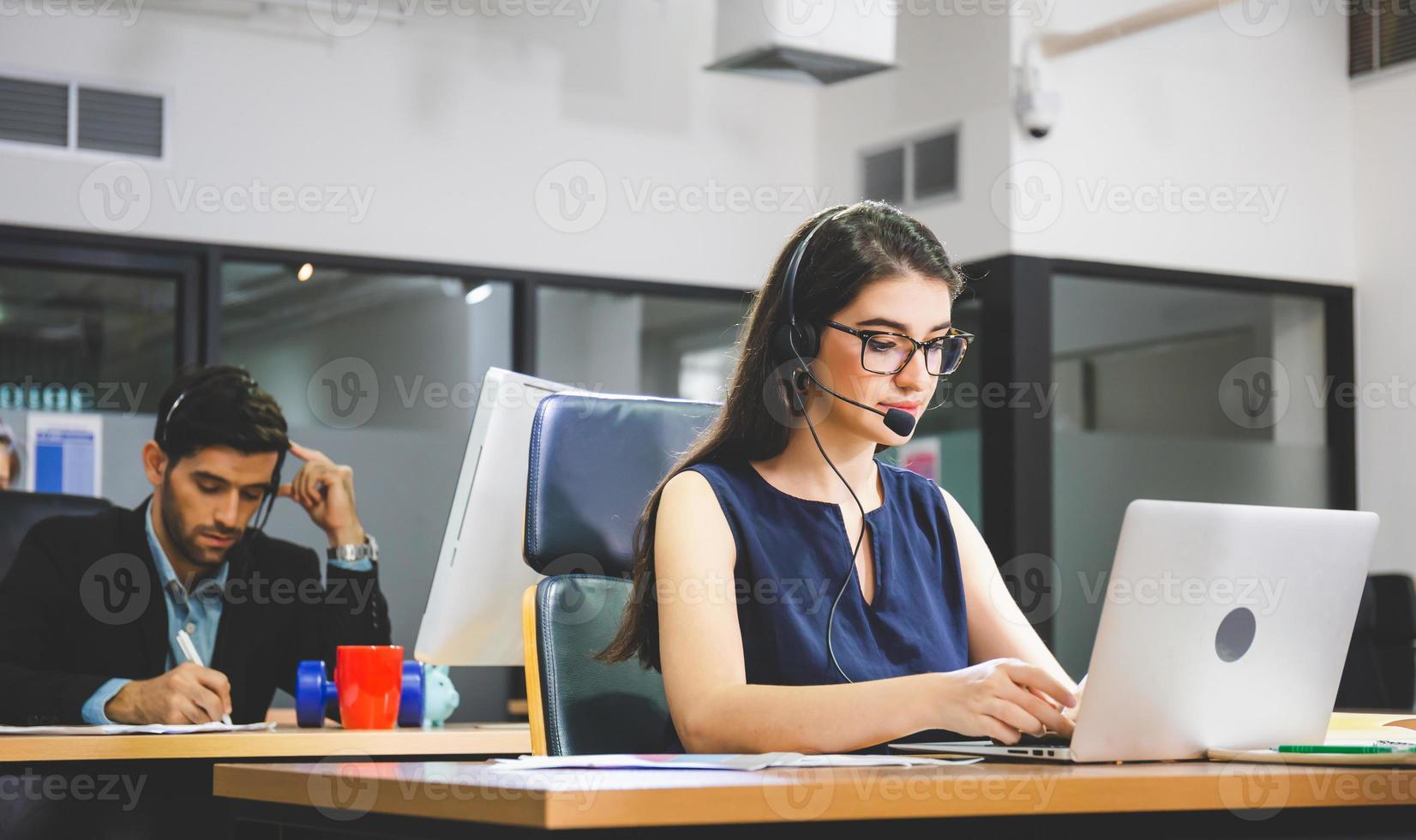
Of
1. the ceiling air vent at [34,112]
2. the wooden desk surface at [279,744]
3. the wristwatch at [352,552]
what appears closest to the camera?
the wooden desk surface at [279,744]

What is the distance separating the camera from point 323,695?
90.0 inches

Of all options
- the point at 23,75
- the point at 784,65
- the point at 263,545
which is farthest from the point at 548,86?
the point at 263,545

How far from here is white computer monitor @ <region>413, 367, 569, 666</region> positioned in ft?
6.63

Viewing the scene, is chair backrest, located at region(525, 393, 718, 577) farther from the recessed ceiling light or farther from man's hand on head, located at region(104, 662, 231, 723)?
the recessed ceiling light

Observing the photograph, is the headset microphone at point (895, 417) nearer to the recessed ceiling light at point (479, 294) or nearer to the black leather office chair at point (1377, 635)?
the black leather office chair at point (1377, 635)

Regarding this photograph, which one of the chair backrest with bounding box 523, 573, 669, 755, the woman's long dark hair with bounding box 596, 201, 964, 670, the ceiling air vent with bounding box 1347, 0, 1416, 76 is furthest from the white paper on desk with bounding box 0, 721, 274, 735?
the ceiling air vent with bounding box 1347, 0, 1416, 76

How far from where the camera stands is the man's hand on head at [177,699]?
7.03 feet

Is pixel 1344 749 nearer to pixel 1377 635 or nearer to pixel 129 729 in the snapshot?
pixel 129 729

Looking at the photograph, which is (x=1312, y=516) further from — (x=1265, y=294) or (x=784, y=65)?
(x=1265, y=294)

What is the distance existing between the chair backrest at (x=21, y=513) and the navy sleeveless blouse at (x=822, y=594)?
148 centimetres

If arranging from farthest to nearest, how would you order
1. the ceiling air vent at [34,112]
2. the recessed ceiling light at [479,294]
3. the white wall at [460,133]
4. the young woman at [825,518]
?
the recessed ceiling light at [479,294]
the white wall at [460,133]
the ceiling air vent at [34,112]
the young woman at [825,518]

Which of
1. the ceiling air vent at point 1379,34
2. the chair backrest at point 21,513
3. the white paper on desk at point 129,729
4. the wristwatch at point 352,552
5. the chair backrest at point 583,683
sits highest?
the ceiling air vent at point 1379,34

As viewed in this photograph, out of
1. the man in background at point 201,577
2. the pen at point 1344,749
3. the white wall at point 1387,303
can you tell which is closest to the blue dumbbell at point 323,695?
the man in background at point 201,577

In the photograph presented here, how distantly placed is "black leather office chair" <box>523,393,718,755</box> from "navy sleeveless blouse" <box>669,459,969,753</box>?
9 centimetres
